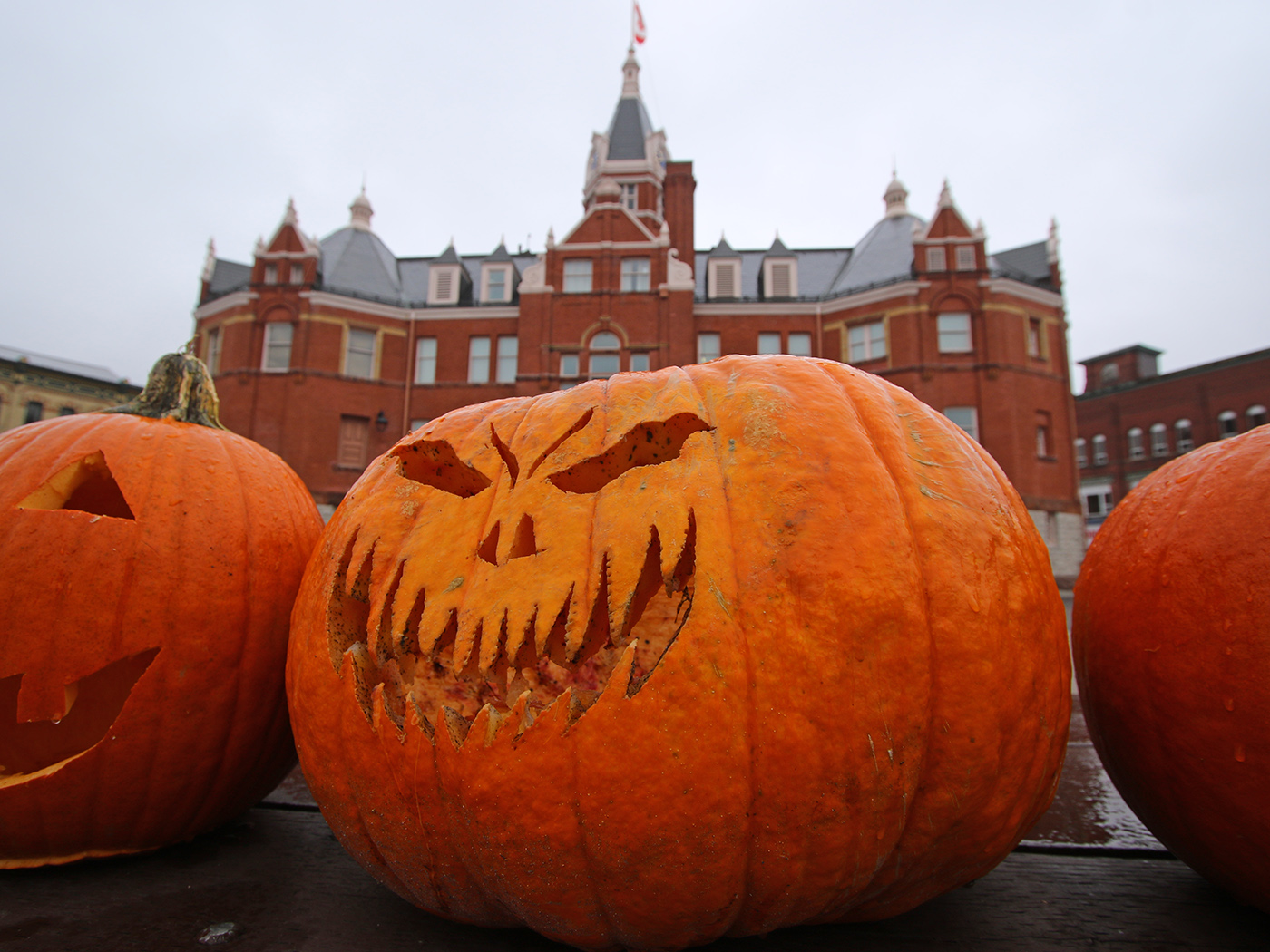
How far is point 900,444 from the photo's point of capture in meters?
1.68

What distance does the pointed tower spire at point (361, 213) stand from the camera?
2619 cm

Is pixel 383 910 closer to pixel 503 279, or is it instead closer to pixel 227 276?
pixel 503 279

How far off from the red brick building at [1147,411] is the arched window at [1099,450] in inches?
2.0

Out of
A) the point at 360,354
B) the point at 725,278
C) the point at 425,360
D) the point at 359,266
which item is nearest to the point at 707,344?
the point at 725,278

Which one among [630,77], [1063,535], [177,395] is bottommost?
[177,395]

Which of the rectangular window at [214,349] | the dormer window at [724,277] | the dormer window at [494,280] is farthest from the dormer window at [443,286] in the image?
the dormer window at [724,277]

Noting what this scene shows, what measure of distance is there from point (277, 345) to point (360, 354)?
260 centimetres

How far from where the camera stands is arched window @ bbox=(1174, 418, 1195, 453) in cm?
3500

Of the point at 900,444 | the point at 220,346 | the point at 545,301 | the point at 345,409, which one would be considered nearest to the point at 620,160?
the point at 545,301

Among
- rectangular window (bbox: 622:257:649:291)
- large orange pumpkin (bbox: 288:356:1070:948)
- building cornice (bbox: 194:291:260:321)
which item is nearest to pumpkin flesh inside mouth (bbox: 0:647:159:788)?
large orange pumpkin (bbox: 288:356:1070:948)

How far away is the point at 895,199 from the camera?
1011 inches

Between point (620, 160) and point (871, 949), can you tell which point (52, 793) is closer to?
point (871, 949)

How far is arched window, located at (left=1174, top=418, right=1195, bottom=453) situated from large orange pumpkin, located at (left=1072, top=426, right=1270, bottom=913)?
42196 millimetres

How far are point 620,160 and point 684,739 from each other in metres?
28.0
